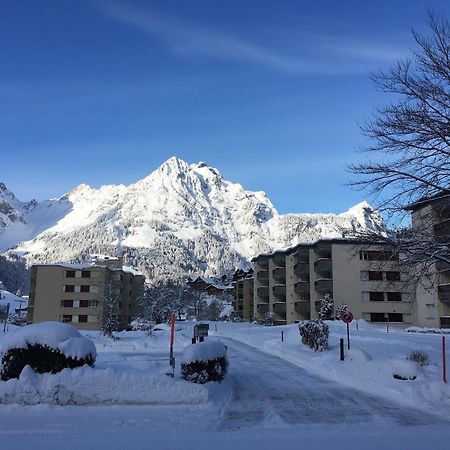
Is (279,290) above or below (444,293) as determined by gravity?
above

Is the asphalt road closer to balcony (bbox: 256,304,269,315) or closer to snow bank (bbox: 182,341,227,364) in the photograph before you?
snow bank (bbox: 182,341,227,364)

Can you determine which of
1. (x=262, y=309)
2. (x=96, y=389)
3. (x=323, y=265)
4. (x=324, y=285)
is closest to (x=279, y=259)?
(x=262, y=309)

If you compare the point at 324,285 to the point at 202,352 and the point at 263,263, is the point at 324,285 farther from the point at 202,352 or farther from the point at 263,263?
the point at 202,352

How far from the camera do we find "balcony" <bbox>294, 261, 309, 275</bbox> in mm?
68750

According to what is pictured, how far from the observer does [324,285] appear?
6200cm

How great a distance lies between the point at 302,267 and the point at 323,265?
6.52 meters

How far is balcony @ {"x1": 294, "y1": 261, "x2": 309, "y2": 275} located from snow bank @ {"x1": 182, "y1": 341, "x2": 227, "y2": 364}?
5595 cm

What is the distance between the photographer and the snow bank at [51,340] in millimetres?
11336

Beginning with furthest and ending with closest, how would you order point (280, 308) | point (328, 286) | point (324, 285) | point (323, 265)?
point (280, 308)
point (323, 265)
point (324, 285)
point (328, 286)

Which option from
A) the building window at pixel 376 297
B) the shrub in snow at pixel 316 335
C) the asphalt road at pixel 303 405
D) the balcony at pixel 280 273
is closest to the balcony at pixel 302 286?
the balcony at pixel 280 273

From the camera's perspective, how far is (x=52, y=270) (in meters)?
82.6

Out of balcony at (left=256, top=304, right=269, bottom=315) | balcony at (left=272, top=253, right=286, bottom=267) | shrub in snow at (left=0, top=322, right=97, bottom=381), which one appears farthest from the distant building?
shrub in snow at (left=0, top=322, right=97, bottom=381)

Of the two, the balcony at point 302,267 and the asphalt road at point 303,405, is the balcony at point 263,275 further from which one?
the asphalt road at point 303,405

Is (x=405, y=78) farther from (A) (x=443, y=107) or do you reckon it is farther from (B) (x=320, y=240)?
(B) (x=320, y=240)
